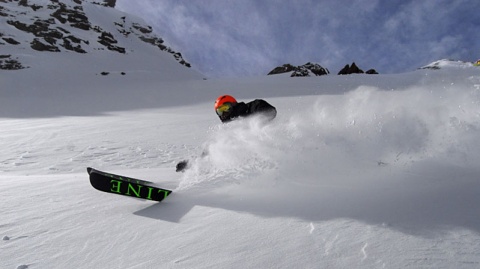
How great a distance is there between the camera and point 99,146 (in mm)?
7883

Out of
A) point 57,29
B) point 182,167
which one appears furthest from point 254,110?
point 57,29

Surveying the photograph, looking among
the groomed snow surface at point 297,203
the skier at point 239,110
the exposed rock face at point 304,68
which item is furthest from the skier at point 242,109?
the exposed rock face at point 304,68

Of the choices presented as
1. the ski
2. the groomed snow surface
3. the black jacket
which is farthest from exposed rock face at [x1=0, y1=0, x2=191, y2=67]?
the ski

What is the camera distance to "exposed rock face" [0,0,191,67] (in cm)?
3828

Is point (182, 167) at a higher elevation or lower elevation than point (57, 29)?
lower

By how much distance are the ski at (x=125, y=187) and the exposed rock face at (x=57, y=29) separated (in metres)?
41.1

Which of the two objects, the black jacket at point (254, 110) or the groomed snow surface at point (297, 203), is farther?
the black jacket at point (254, 110)

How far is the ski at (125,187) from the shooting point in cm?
312

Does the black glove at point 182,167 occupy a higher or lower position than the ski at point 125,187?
higher

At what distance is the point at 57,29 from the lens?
140 ft

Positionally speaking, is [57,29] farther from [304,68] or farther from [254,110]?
[254,110]

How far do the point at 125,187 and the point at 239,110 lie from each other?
230 centimetres

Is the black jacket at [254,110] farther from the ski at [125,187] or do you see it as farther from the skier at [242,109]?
the ski at [125,187]

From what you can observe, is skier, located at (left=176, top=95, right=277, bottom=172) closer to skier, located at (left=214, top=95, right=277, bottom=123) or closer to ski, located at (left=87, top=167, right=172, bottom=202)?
skier, located at (left=214, top=95, right=277, bottom=123)
